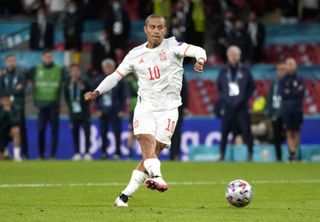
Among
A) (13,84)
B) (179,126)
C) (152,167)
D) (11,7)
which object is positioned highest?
(11,7)

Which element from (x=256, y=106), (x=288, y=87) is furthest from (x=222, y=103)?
(x=256, y=106)

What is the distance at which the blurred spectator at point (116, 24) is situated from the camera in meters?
28.3

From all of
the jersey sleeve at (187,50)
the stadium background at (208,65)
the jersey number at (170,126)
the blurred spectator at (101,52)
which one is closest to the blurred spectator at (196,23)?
the stadium background at (208,65)

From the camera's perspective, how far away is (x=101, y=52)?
92.1ft

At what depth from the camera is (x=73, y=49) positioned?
29.2m

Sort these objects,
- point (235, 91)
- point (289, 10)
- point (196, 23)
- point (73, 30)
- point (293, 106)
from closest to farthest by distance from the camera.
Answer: point (235, 91) < point (293, 106) < point (196, 23) < point (73, 30) < point (289, 10)

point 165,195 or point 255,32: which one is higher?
point 255,32

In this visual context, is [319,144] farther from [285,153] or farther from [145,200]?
[145,200]

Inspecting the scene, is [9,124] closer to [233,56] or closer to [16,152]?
[16,152]

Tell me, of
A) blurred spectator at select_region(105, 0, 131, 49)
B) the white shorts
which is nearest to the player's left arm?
the white shorts

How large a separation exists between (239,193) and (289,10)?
62.9 feet

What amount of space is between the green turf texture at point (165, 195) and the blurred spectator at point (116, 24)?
7.89 meters

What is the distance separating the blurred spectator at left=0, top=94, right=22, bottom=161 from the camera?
80.9 feet

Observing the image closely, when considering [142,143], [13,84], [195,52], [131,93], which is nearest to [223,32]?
[131,93]
